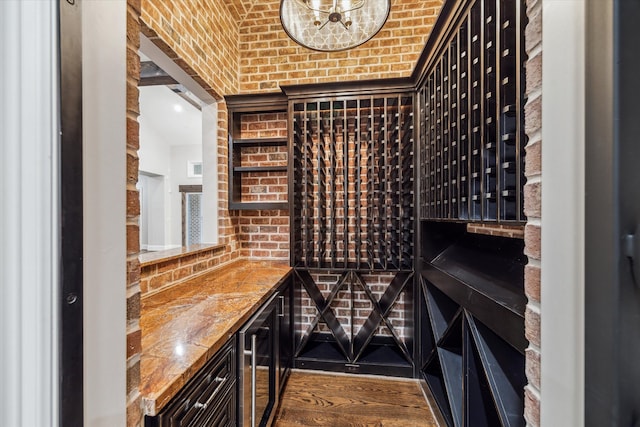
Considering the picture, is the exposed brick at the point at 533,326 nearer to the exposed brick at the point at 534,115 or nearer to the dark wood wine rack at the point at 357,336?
the exposed brick at the point at 534,115

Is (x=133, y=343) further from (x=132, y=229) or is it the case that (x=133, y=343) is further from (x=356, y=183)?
(x=356, y=183)

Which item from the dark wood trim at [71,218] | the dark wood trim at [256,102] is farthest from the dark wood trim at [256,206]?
the dark wood trim at [71,218]

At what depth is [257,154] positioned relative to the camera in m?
2.68

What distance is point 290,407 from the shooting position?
191 cm

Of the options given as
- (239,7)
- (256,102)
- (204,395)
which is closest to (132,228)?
(204,395)

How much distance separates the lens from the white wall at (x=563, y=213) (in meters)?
0.54

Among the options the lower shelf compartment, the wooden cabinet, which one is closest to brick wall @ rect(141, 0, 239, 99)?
the wooden cabinet

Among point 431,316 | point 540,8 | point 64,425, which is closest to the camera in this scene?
point 64,425

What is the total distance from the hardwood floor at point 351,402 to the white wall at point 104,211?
161 cm

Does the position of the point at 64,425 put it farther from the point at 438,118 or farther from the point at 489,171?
the point at 438,118

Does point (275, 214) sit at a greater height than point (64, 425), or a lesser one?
greater

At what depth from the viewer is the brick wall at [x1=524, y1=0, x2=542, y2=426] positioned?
2.18ft

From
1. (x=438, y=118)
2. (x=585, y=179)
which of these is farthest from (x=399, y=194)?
(x=585, y=179)

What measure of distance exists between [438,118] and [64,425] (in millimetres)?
1952
